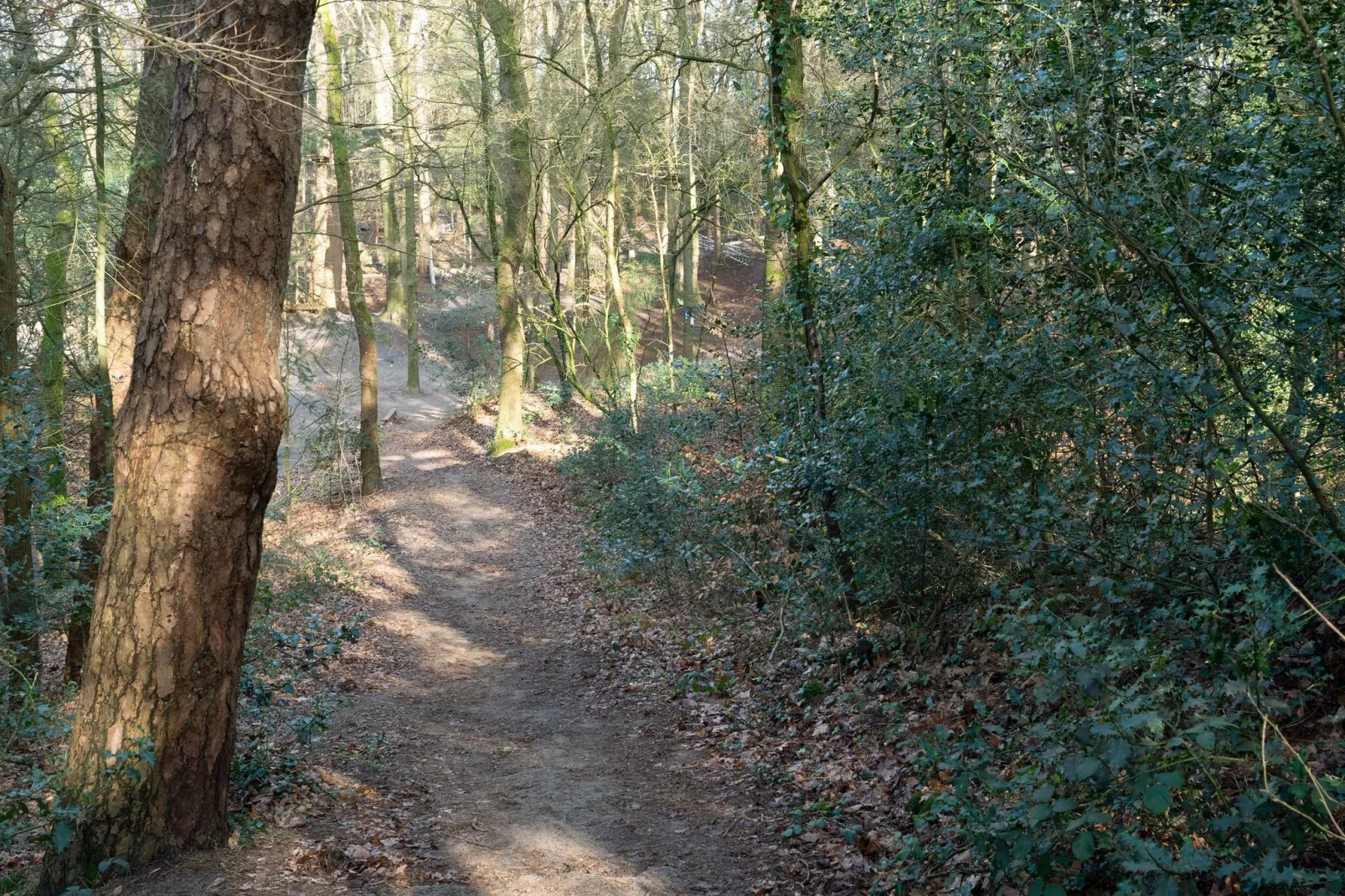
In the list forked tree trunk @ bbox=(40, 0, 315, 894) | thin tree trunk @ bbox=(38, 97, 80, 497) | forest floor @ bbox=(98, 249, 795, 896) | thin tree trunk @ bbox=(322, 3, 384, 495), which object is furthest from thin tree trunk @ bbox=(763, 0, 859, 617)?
thin tree trunk @ bbox=(322, 3, 384, 495)

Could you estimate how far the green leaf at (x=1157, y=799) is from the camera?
272 centimetres

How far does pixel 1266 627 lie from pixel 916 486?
10.9ft

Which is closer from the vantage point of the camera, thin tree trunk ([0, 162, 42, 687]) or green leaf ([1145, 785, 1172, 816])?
green leaf ([1145, 785, 1172, 816])

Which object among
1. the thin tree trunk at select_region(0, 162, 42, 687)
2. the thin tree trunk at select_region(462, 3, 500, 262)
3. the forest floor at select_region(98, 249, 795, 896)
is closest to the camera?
the forest floor at select_region(98, 249, 795, 896)

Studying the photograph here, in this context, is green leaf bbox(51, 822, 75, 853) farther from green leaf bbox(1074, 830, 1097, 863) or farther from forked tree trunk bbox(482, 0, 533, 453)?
forked tree trunk bbox(482, 0, 533, 453)

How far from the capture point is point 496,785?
697 cm

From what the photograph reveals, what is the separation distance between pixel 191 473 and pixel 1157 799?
4.56 metres

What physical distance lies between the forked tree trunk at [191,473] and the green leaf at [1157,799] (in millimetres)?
4409

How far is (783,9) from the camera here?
862cm

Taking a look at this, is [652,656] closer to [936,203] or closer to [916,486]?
[916,486]

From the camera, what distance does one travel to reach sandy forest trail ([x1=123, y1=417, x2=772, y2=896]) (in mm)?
5145

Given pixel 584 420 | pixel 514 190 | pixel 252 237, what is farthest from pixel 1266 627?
pixel 584 420

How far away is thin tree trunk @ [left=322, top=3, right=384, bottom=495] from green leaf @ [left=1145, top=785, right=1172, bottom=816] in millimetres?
16952

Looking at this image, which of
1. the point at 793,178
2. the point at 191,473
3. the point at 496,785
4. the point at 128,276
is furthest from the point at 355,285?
the point at 191,473
